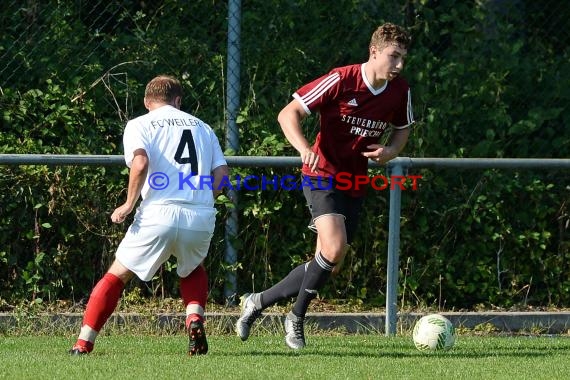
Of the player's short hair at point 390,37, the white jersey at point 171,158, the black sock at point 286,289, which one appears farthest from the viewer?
the black sock at point 286,289

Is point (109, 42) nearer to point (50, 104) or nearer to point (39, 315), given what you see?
point (50, 104)

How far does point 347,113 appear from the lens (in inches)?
278

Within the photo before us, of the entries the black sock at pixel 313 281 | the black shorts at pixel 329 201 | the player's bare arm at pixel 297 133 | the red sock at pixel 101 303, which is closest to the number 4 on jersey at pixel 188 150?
the player's bare arm at pixel 297 133

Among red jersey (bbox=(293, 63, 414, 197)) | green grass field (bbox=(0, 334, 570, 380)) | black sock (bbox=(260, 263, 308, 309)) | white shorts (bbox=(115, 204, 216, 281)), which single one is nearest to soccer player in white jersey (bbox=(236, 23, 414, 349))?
red jersey (bbox=(293, 63, 414, 197))

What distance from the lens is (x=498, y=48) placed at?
9859 millimetres

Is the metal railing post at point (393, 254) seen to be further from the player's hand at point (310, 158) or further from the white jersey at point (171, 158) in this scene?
the white jersey at point (171, 158)

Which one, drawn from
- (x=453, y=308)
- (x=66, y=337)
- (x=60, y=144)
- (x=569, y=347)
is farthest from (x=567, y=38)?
(x=66, y=337)

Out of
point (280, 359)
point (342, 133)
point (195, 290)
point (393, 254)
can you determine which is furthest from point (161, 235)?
point (393, 254)

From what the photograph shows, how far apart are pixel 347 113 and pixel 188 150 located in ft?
3.66

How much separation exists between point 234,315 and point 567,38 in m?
4.16

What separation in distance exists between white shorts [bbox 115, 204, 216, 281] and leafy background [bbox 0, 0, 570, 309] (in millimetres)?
1949

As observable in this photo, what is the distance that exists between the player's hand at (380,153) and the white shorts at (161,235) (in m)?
1.11

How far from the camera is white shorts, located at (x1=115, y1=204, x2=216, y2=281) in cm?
639

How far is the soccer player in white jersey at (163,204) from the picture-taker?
21.0ft
